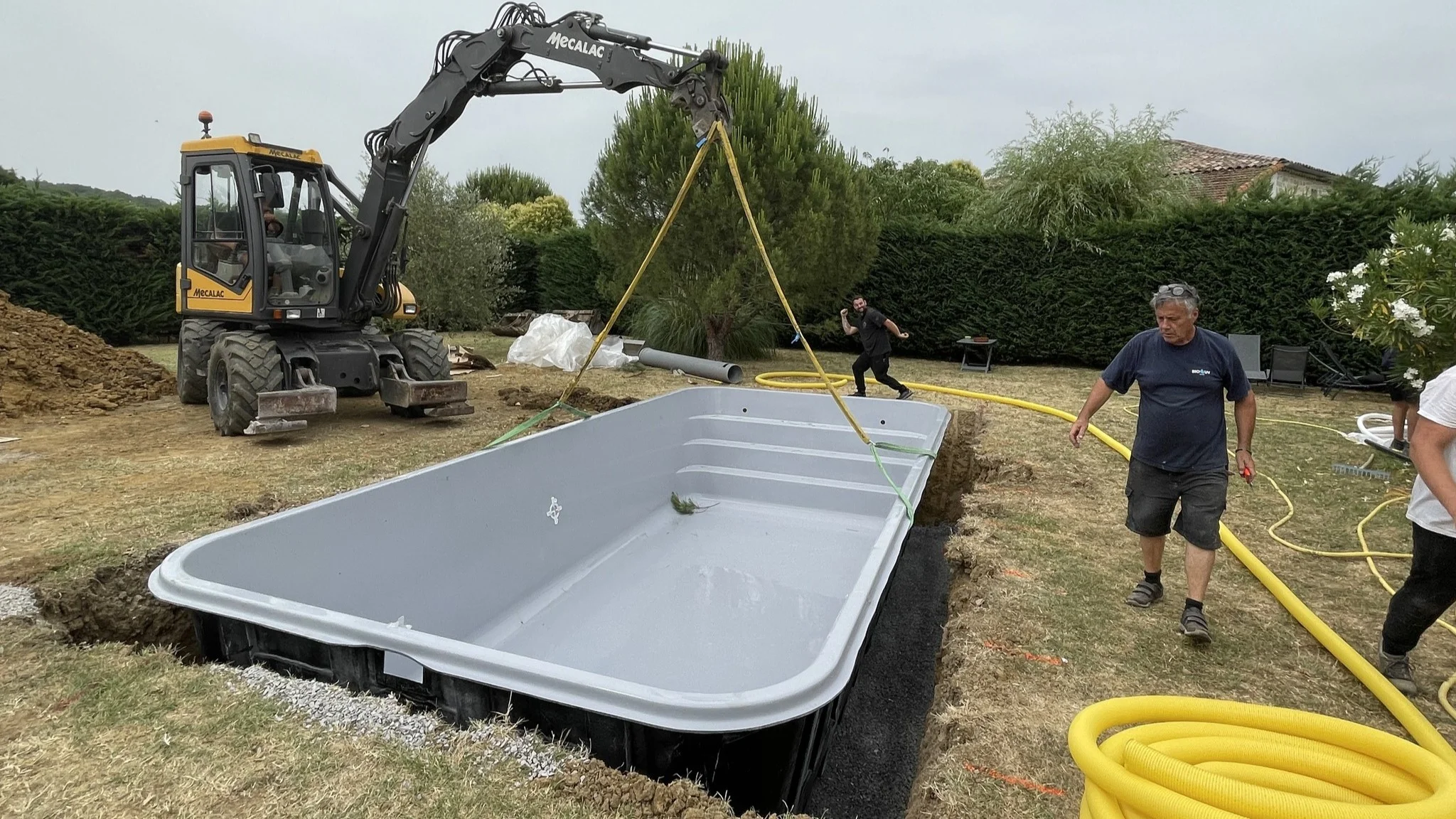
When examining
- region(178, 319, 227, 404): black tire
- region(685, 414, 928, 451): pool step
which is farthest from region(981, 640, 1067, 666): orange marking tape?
region(178, 319, 227, 404): black tire

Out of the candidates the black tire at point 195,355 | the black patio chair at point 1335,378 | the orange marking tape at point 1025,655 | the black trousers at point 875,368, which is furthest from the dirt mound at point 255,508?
the black patio chair at point 1335,378

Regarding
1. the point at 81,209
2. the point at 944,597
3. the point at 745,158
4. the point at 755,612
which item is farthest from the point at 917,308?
the point at 81,209

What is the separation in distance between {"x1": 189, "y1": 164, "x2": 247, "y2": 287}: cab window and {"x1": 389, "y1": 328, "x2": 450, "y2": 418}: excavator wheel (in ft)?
4.48

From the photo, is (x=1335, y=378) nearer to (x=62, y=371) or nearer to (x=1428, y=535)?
(x=1428, y=535)

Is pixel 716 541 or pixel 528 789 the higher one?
pixel 528 789

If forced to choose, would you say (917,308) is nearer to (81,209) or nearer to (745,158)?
(745,158)

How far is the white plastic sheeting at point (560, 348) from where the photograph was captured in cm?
1042

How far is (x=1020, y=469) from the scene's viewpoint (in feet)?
17.0

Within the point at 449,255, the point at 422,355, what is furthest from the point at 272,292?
the point at 449,255

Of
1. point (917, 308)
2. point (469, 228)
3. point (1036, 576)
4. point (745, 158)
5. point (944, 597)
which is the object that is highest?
point (745, 158)

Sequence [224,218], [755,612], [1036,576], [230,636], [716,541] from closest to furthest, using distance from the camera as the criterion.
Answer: [230,636] < [1036,576] < [755,612] < [716,541] < [224,218]

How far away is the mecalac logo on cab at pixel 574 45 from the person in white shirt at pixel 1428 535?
480 cm

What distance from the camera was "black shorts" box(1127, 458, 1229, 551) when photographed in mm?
2961

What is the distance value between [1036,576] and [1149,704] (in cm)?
141
